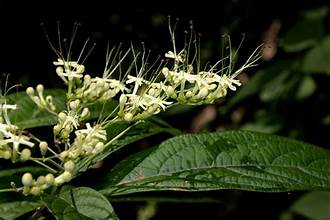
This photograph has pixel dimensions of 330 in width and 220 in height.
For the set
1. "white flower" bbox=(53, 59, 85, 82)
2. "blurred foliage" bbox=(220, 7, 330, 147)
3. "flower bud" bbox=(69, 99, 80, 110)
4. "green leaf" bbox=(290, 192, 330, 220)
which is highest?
"white flower" bbox=(53, 59, 85, 82)

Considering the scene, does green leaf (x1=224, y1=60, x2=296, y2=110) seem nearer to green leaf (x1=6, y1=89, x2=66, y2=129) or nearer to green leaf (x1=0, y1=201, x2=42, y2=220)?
green leaf (x1=6, y1=89, x2=66, y2=129)

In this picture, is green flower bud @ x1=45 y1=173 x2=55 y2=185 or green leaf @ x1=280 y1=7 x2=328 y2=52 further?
green leaf @ x1=280 y1=7 x2=328 y2=52

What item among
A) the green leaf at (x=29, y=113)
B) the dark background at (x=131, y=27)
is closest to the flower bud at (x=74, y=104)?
the green leaf at (x=29, y=113)

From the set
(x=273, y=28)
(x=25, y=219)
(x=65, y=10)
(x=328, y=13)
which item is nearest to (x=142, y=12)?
(x=65, y=10)

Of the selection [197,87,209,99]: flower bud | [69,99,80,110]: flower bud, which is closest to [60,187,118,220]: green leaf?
[69,99,80,110]: flower bud

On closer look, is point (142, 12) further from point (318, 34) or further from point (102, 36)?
point (318, 34)

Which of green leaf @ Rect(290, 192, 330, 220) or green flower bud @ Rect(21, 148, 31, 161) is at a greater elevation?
green flower bud @ Rect(21, 148, 31, 161)

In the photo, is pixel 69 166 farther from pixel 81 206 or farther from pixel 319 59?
pixel 319 59
